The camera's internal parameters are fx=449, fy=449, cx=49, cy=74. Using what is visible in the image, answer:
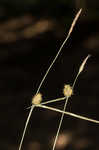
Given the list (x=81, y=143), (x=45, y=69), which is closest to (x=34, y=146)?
(x=81, y=143)

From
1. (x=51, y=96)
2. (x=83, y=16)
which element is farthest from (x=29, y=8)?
(x=51, y=96)

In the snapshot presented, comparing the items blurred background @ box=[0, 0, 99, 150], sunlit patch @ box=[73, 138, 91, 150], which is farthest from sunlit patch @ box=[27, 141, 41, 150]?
sunlit patch @ box=[73, 138, 91, 150]

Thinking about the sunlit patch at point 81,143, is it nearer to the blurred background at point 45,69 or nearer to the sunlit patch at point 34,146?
the blurred background at point 45,69

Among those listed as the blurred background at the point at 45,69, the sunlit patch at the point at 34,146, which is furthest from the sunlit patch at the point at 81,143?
the sunlit patch at the point at 34,146

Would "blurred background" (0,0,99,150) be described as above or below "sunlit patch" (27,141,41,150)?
above

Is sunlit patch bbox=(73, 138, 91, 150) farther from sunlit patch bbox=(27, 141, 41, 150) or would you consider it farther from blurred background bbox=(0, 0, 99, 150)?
sunlit patch bbox=(27, 141, 41, 150)

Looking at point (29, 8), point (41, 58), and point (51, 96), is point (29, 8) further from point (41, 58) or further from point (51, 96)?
point (51, 96)

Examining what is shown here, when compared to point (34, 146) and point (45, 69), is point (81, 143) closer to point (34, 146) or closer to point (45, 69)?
point (34, 146)

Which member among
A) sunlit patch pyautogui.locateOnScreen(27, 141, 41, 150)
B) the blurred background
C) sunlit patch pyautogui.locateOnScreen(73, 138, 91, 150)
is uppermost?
the blurred background
